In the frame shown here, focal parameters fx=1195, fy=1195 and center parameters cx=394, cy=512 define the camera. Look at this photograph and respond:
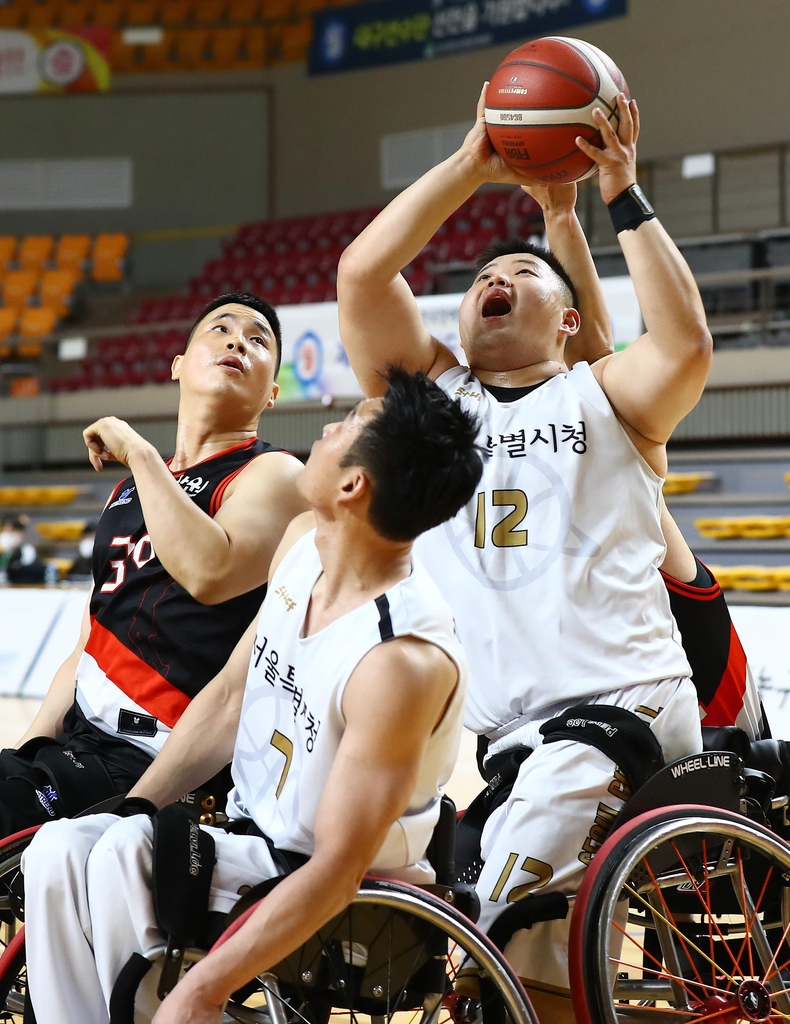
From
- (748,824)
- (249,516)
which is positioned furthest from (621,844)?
(249,516)

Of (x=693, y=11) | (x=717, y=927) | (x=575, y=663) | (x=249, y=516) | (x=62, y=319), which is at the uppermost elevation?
(x=693, y=11)

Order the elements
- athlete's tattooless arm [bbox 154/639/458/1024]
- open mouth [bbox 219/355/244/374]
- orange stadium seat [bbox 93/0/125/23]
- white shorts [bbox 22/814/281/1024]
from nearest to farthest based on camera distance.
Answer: athlete's tattooless arm [bbox 154/639/458/1024]
white shorts [bbox 22/814/281/1024]
open mouth [bbox 219/355/244/374]
orange stadium seat [bbox 93/0/125/23]

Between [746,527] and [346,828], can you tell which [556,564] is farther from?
[746,527]

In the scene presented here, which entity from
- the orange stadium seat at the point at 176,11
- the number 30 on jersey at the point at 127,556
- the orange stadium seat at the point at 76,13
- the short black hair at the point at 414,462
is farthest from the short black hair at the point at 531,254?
the orange stadium seat at the point at 76,13

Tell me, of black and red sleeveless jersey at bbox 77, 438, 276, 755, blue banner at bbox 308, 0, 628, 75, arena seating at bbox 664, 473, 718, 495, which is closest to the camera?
black and red sleeveless jersey at bbox 77, 438, 276, 755

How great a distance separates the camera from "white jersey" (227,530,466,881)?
63.5 inches

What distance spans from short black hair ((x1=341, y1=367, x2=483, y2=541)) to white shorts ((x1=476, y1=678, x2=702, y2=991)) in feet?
1.68

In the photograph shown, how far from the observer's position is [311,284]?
13.3 metres

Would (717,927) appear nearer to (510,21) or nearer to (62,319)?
(510,21)

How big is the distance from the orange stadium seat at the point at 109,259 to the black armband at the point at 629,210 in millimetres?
14192

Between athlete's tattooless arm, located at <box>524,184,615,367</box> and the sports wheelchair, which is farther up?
athlete's tattooless arm, located at <box>524,184,615,367</box>

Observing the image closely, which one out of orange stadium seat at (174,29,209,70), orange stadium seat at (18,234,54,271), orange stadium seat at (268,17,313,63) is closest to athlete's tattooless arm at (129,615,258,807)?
orange stadium seat at (18,234,54,271)

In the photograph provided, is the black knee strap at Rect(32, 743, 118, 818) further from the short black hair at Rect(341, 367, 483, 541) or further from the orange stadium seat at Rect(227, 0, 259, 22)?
the orange stadium seat at Rect(227, 0, 259, 22)

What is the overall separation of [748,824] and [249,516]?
104 centimetres
